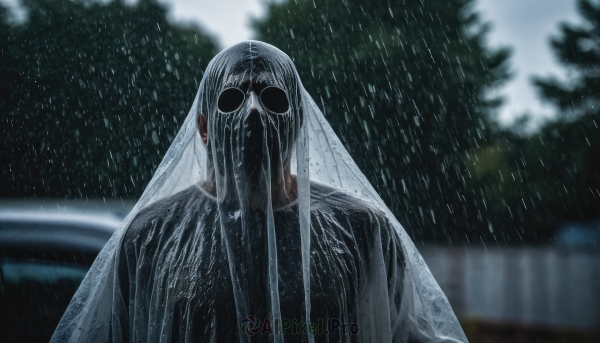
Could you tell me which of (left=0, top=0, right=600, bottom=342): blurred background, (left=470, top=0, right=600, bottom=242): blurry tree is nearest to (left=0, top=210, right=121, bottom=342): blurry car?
(left=0, top=0, right=600, bottom=342): blurred background

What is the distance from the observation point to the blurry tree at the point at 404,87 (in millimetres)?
9695

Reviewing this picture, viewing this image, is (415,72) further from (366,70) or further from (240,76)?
(240,76)

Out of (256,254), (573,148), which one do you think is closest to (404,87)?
(573,148)

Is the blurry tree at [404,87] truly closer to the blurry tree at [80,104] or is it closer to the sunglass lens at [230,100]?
the blurry tree at [80,104]

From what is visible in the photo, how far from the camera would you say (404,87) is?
11.6m

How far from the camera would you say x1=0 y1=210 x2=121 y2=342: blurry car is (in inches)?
94.9

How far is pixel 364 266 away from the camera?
1757 millimetres

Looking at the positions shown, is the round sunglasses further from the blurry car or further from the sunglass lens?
the blurry car

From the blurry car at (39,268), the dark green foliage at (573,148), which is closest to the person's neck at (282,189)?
the blurry car at (39,268)

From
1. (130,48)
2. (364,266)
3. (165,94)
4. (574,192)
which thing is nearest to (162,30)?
(130,48)

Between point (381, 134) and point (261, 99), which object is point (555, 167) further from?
point (261, 99)

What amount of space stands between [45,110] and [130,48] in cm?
168

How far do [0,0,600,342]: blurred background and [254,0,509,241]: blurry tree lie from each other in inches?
1.5

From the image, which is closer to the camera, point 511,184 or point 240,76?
point 240,76
